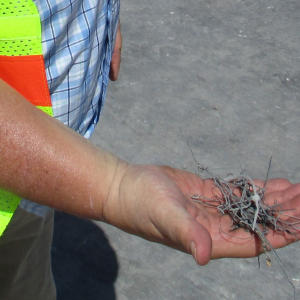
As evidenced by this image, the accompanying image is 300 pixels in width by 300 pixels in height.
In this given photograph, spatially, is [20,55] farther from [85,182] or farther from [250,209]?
[250,209]

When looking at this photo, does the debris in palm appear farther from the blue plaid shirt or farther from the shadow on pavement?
the shadow on pavement

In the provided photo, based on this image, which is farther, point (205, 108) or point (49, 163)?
point (205, 108)

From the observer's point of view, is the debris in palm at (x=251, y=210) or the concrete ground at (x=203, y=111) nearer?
the debris in palm at (x=251, y=210)

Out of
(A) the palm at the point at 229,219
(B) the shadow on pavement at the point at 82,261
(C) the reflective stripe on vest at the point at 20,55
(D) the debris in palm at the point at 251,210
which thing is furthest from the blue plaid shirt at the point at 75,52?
(B) the shadow on pavement at the point at 82,261

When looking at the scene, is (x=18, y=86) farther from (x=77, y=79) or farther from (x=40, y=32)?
(x=77, y=79)

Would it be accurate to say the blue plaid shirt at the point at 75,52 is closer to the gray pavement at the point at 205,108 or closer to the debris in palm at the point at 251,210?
the debris in palm at the point at 251,210

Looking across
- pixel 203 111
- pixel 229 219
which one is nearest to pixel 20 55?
pixel 229 219

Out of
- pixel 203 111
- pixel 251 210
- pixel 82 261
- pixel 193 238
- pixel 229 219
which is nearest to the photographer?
pixel 193 238
